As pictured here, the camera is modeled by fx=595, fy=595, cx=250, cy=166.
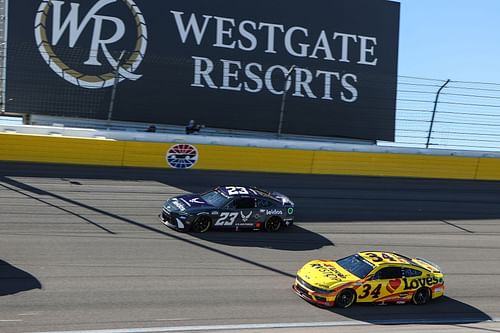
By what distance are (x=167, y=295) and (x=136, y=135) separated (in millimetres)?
8807

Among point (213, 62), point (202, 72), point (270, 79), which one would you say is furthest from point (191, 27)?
point (270, 79)

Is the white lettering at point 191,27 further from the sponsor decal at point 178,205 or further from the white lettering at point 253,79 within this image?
the sponsor decal at point 178,205

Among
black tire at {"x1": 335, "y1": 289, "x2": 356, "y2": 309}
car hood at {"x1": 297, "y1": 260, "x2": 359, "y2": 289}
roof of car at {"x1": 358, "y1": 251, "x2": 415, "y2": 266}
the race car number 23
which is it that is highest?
the race car number 23

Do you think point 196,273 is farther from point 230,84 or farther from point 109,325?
point 230,84

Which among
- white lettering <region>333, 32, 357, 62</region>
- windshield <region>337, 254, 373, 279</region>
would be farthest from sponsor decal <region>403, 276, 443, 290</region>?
white lettering <region>333, 32, 357, 62</region>

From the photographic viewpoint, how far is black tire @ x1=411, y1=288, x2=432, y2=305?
1127 centimetres

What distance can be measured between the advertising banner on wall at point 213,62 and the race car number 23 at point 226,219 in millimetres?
6467

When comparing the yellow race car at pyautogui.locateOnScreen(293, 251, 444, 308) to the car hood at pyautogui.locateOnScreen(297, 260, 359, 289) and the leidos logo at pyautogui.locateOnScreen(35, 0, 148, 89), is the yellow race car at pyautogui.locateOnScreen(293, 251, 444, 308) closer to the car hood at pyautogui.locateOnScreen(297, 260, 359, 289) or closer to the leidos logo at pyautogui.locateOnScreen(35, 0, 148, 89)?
the car hood at pyautogui.locateOnScreen(297, 260, 359, 289)

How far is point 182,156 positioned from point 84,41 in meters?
4.93

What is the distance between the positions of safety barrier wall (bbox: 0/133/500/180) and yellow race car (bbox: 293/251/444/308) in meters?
7.89

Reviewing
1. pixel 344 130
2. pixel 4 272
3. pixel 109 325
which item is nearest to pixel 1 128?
pixel 4 272

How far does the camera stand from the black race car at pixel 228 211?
13664 millimetres

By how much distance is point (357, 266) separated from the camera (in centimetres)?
1119

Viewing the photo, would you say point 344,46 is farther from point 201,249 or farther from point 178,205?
point 201,249
